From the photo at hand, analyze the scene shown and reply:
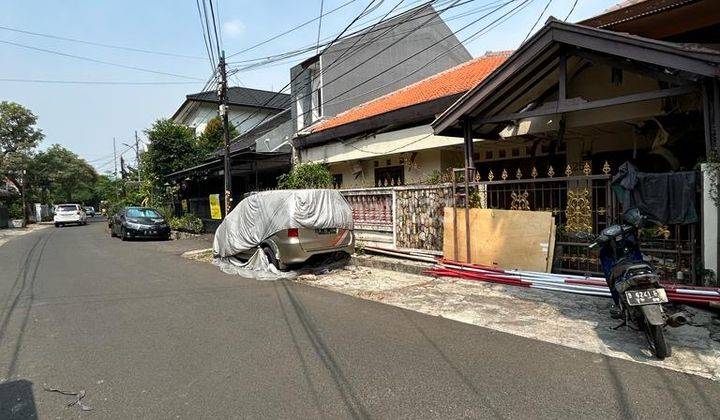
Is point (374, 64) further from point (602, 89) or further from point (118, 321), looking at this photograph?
point (118, 321)

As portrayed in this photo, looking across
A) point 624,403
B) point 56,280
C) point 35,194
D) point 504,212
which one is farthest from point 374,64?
point 35,194

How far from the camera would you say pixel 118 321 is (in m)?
5.99

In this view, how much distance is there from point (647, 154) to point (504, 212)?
165 inches

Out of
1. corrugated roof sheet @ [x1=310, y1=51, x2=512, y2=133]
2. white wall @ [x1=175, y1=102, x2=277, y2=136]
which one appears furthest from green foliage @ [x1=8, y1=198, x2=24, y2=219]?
corrugated roof sheet @ [x1=310, y1=51, x2=512, y2=133]

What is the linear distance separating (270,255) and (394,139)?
18.1 feet

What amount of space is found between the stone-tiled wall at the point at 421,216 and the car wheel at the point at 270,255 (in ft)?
9.51

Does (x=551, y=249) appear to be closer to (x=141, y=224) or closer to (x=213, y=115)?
(x=141, y=224)

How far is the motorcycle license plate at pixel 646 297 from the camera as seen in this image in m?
4.13

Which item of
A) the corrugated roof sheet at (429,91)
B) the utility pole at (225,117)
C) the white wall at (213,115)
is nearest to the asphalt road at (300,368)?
the corrugated roof sheet at (429,91)

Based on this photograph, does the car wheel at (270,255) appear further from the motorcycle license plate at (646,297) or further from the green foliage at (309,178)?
the motorcycle license plate at (646,297)

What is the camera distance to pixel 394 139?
13.0 meters

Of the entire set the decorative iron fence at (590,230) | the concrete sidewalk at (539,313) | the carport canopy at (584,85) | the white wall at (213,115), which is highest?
the white wall at (213,115)

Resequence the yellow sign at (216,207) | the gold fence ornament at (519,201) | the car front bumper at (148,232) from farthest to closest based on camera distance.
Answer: the car front bumper at (148,232)
the yellow sign at (216,207)
the gold fence ornament at (519,201)

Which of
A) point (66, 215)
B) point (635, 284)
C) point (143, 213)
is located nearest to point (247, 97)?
point (143, 213)
